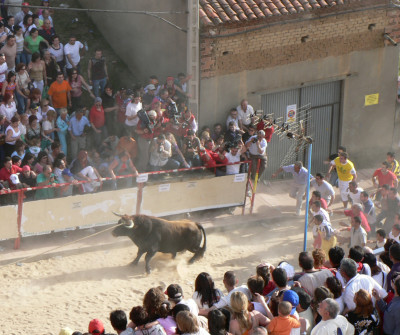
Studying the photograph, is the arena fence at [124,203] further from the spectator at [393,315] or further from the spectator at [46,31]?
the spectator at [393,315]

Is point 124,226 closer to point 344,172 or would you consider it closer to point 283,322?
point 283,322

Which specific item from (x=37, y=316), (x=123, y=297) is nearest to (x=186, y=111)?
(x=123, y=297)

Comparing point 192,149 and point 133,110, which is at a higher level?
point 133,110

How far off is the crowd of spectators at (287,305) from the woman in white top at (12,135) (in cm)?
735

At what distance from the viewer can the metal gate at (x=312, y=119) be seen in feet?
64.1

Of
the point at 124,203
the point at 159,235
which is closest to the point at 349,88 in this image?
the point at 124,203

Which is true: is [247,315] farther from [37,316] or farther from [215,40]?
[215,40]

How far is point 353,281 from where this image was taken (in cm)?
1062

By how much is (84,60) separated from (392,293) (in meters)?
12.2

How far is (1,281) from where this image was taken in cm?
1416

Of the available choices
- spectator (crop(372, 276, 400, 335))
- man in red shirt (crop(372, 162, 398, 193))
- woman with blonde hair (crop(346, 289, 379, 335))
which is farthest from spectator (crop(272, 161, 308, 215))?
woman with blonde hair (crop(346, 289, 379, 335))

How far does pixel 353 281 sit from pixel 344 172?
7.46m

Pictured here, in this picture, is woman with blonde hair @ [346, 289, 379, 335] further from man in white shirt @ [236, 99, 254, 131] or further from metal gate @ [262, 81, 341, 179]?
metal gate @ [262, 81, 341, 179]

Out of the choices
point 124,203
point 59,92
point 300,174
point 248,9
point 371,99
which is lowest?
point 124,203
